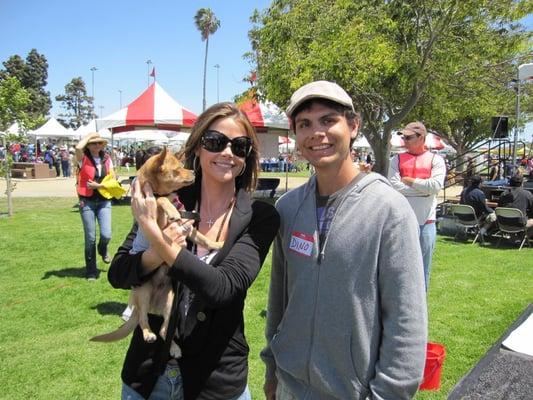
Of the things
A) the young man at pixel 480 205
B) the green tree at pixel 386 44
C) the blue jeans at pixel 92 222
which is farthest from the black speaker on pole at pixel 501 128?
the blue jeans at pixel 92 222

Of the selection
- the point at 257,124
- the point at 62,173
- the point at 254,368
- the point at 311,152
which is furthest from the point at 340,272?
the point at 62,173

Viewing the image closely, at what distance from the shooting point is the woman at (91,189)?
671 centimetres

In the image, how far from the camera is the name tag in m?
1.74

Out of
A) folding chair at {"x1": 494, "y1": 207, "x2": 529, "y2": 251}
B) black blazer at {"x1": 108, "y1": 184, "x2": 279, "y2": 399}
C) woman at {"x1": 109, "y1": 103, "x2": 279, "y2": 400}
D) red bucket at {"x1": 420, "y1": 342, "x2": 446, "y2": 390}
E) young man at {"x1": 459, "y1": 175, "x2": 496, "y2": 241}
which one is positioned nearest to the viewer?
woman at {"x1": 109, "y1": 103, "x2": 279, "y2": 400}

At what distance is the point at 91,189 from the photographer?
6.73 meters

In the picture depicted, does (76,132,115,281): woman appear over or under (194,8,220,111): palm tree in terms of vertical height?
under

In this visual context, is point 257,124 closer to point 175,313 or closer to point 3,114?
point 3,114

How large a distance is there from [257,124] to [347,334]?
13608 mm

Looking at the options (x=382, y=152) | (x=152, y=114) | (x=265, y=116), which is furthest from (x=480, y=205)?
(x=152, y=114)

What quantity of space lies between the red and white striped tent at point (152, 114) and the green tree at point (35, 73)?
70462 mm

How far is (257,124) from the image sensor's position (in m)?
14.9

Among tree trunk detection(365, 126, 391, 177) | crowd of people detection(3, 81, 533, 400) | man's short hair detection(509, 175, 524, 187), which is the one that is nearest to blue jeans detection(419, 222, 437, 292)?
crowd of people detection(3, 81, 533, 400)

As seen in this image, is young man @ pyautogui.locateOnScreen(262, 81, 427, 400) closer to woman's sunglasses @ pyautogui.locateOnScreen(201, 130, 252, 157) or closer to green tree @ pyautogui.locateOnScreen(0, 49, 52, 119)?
woman's sunglasses @ pyautogui.locateOnScreen(201, 130, 252, 157)

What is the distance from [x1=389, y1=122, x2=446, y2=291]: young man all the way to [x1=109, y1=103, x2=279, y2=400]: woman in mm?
3514
